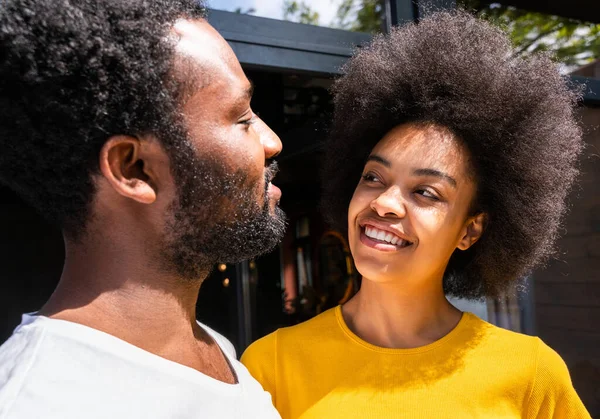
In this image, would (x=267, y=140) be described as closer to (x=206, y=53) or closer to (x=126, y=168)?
(x=206, y=53)

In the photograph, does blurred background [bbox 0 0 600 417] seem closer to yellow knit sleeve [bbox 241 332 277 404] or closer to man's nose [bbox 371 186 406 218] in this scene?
man's nose [bbox 371 186 406 218]

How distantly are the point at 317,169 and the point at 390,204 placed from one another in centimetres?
191

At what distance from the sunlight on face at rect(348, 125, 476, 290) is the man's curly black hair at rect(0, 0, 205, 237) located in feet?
2.48

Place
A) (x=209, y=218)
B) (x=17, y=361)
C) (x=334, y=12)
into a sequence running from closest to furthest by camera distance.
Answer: (x=17, y=361)
(x=209, y=218)
(x=334, y=12)

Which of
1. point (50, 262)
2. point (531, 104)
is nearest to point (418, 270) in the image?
point (531, 104)

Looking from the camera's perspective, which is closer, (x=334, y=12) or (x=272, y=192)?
(x=272, y=192)

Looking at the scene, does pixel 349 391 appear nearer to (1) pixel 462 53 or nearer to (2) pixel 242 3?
(1) pixel 462 53

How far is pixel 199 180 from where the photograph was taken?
1264 millimetres

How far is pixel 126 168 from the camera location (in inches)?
47.1

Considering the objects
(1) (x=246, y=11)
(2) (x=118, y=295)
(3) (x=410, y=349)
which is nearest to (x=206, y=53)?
(2) (x=118, y=295)

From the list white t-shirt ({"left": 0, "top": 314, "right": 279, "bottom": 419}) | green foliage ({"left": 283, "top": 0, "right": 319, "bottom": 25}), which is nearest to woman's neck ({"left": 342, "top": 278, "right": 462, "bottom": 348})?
white t-shirt ({"left": 0, "top": 314, "right": 279, "bottom": 419})

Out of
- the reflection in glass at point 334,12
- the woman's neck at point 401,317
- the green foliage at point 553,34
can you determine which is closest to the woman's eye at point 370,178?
the woman's neck at point 401,317

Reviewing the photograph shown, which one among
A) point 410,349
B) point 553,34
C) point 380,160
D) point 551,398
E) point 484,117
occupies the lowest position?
point 551,398

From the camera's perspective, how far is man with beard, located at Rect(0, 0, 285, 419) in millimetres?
1065
